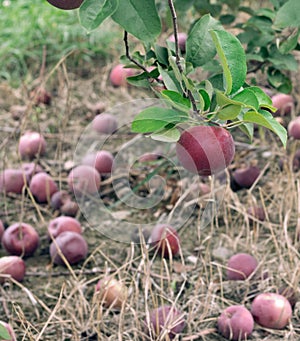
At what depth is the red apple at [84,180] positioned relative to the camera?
87.8 inches

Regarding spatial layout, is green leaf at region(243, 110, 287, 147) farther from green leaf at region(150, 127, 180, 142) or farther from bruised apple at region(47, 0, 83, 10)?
bruised apple at region(47, 0, 83, 10)

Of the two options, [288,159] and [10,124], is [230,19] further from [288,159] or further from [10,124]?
[10,124]

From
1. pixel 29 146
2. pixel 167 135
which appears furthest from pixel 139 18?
pixel 29 146

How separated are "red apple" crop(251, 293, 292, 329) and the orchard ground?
0.07 feet

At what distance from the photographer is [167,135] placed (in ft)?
3.45

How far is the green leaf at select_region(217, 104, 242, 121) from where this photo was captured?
101cm

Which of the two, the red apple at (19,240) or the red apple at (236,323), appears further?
the red apple at (19,240)

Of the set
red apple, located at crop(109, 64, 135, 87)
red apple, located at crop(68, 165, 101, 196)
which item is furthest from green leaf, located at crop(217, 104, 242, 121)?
red apple, located at crop(109, 64, 135, 87)

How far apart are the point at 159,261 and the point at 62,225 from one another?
31cm

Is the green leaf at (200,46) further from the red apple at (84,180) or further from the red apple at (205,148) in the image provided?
the red apple at (84,180)

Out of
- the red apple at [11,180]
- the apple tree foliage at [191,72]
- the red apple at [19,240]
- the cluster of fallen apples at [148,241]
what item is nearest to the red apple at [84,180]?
the cluster of fallen apples at [148,241]

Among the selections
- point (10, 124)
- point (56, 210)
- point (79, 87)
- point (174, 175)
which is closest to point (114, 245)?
point (56, 210)

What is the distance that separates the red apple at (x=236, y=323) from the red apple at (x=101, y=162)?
34.3 inches

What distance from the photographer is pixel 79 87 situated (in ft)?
9.97
